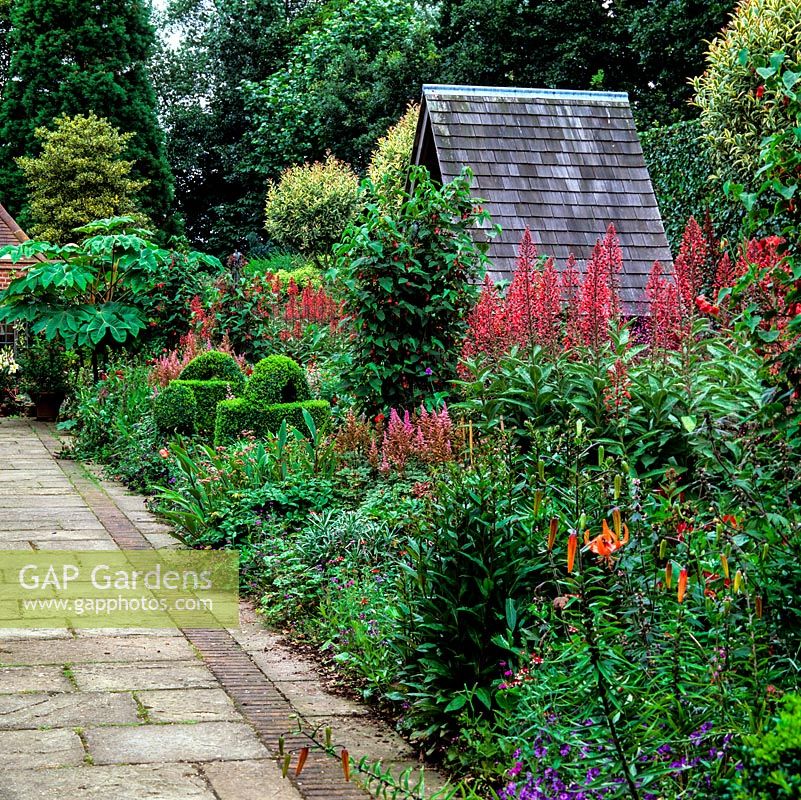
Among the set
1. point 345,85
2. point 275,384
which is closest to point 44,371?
point 275,384

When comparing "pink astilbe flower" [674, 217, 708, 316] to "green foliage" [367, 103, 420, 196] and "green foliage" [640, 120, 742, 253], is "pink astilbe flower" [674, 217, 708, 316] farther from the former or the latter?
"green foliage" [367, 103, 420, 196]

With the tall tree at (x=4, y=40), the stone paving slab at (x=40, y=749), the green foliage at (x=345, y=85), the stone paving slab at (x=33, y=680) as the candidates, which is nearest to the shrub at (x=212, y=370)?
the stone paving slab at (x=33, y=680)

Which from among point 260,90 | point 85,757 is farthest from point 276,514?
point 260,90

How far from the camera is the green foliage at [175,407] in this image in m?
9.62

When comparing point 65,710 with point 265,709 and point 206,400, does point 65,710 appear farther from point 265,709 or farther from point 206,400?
point 206,400

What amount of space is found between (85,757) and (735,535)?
7.80 ft

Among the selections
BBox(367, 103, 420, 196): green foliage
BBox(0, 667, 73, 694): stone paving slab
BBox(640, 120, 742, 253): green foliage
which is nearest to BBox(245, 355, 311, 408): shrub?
BBox(0, 667, 73, 694): stone paving slab

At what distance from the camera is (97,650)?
194 inches

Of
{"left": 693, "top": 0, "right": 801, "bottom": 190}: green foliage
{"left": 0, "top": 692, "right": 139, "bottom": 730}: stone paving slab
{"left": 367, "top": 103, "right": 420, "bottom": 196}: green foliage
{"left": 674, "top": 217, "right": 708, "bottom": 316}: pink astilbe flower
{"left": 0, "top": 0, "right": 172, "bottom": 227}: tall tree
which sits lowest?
{"left": 0, "top": 692, "right": 139, "bottom": 730}: stone paving slab

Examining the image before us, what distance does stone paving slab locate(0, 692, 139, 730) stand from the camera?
3963 millimetres

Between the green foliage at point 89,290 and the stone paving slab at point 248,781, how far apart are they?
976cm

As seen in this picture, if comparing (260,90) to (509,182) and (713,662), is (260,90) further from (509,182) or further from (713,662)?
(713,662)

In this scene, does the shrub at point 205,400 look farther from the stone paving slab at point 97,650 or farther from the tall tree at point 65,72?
the tall tree at point 65,72

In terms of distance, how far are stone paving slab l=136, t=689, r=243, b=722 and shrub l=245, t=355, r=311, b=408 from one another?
4.72 meters
